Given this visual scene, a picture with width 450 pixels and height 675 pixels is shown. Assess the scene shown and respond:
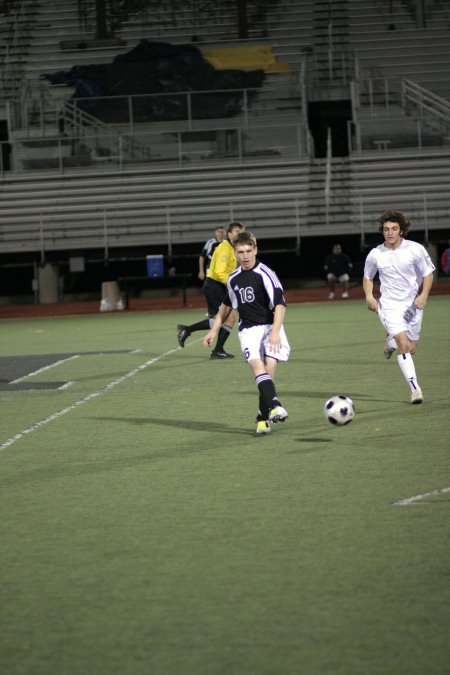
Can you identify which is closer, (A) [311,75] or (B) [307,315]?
(B) [307,315]

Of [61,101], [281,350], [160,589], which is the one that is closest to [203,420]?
[281,350]

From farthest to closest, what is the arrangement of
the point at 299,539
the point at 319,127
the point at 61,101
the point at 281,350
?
the point at 319,127
the point at 61,101
the point at 281,350
the point at 299,539

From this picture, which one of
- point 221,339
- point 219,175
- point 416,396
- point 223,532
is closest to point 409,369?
point 416,396

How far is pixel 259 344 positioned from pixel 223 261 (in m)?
7.57

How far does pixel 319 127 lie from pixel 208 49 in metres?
4.72

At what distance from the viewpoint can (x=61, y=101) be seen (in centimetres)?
3694

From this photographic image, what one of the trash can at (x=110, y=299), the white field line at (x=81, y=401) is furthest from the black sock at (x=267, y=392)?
the trash can at (x=110, y=299)

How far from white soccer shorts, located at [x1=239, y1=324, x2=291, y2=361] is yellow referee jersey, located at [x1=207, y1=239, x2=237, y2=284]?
7.36 meters

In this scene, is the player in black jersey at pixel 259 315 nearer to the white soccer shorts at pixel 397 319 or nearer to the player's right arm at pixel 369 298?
the player's right arm at pixel 369 298

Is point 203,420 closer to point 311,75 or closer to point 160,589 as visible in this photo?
point 160,589

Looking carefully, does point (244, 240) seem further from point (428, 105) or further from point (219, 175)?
point (428, 105)

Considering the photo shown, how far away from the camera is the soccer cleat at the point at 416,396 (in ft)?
38.5

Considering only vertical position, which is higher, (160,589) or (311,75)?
(311,75)

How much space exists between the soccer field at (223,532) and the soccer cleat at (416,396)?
20 centimetres
